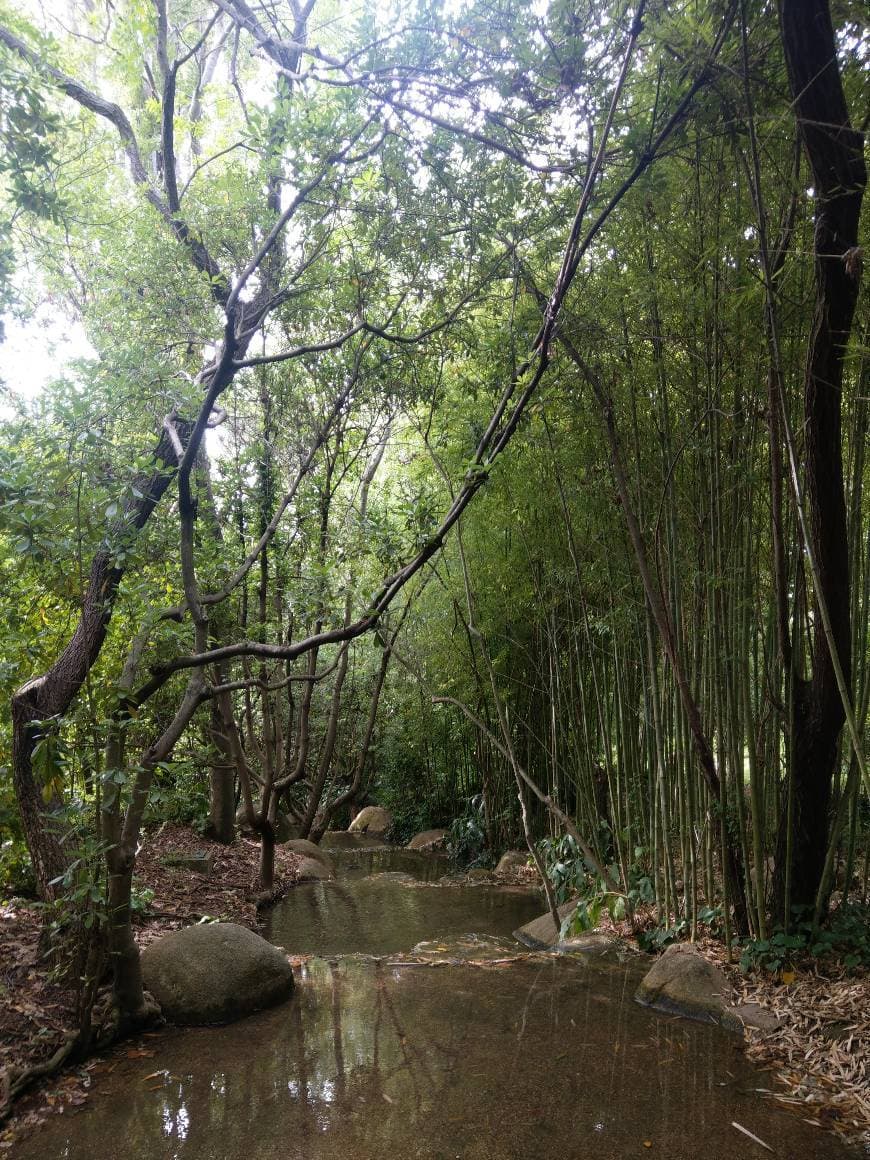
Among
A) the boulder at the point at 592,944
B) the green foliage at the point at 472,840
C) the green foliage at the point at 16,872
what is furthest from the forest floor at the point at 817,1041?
the green foliage at the point at 472,840

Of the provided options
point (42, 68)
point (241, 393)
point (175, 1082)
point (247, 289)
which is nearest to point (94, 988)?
point (175, 1082)

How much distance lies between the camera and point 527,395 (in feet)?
7.93

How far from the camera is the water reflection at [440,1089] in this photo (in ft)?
6.29

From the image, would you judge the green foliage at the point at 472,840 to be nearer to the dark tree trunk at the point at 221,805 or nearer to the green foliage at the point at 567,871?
the green foliage at the point at 567,871

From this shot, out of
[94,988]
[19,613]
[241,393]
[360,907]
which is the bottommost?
[360,907]

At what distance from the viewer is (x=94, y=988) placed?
2324 mm

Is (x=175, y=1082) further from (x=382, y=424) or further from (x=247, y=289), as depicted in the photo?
(x=382, y=424)

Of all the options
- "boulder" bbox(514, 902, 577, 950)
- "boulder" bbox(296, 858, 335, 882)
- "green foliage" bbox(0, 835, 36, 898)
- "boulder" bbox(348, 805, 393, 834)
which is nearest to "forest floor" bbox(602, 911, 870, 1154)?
"boulder" bbox(514, 902, 577, 950)

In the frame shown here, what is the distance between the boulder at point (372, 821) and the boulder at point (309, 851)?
2689mm

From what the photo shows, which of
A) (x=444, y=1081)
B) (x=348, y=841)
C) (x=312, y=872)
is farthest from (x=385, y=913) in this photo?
(x=348, y=841)

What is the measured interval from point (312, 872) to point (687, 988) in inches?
145

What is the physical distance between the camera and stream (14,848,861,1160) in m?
1.92

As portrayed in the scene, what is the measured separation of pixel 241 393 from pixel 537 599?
2.37 m

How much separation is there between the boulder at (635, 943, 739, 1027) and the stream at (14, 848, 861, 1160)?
0.20ft
